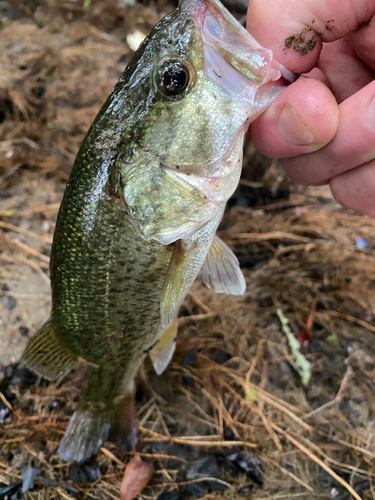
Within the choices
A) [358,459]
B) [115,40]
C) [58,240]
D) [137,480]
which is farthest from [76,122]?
[358,459]

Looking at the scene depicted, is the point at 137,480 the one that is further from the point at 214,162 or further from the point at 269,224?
the point at 269,224

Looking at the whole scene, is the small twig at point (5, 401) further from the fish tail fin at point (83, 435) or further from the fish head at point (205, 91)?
the fish head at point (205, 91)

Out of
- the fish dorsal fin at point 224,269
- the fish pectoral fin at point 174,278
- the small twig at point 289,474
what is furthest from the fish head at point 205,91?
the small twig at point 289,474

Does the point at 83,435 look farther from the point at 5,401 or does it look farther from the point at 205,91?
the point at 205,91

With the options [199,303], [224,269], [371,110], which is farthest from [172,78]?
[199,303]

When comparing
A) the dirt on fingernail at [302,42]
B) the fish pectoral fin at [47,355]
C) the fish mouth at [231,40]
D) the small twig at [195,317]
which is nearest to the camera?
the fish mouth at [231,40]

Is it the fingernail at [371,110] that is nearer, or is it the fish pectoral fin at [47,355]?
the fingernail at [371,110]
